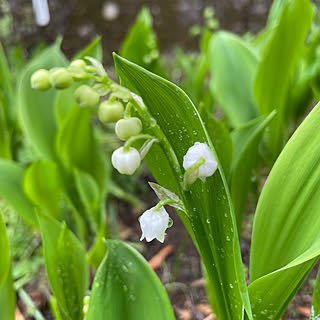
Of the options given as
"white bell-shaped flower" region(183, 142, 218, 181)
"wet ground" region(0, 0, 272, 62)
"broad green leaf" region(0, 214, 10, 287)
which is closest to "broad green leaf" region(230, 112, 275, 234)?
"white bell-shaped flower" region(183, 142, 218, 181)

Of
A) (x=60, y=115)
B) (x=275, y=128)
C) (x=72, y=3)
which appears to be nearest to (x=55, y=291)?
(x=60, y=115)

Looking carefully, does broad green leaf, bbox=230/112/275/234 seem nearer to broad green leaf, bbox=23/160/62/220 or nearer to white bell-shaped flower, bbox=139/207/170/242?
white bell-shaped flower, bbox=139/207/170/242

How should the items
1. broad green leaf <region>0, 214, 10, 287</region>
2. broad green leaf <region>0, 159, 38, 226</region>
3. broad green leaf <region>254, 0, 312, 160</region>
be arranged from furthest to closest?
1. broad green leaf <region>0, 159, 38, 226</region>
2. broad green leaf <region>254, 0, 312, 160</region>
3. broad green leaf <region>0, 214, 10, 287</region>

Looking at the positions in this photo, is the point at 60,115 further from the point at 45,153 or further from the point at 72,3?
the point at 72,3

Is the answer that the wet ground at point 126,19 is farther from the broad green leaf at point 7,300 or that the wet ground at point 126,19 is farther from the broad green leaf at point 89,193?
the broad green leaf at point 7,300

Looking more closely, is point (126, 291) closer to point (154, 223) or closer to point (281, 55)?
point (154, 223)
